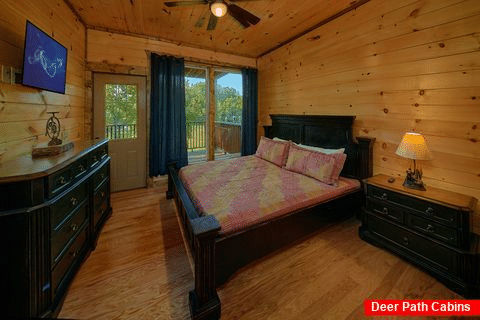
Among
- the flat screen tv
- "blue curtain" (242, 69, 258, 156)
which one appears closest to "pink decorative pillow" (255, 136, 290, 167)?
"blue curtain" (242, 69, 258, 156)

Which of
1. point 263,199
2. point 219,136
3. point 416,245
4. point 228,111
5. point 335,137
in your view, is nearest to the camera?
point 416,245

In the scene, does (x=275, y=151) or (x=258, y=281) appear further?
(x=275, y=151)

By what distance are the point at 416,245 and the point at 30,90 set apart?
387 cm

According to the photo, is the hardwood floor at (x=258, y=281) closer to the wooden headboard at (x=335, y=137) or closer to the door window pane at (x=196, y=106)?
the wooden headboard at (x=335, y=137)

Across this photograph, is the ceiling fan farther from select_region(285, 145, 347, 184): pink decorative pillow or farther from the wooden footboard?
the wooden footboard

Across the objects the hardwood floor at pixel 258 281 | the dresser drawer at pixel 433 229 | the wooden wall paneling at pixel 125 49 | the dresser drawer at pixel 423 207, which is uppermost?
the wooden wall paneling at pixel 125 49

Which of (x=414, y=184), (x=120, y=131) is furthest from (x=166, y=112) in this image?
(x=414, y=184)

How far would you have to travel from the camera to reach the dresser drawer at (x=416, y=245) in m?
1.74

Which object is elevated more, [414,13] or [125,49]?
[125,49]

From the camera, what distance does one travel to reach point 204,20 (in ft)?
8.14

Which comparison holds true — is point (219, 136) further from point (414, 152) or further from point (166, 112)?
point (414, 152)

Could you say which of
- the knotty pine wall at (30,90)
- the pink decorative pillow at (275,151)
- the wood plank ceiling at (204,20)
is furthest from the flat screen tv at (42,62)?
the pink decorative pillow at (275,151)

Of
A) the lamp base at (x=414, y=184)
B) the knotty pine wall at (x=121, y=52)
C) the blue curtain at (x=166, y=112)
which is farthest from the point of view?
the blue curtain at (x=166, y=112)

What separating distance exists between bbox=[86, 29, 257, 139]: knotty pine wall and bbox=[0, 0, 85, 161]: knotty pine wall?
375 mm
